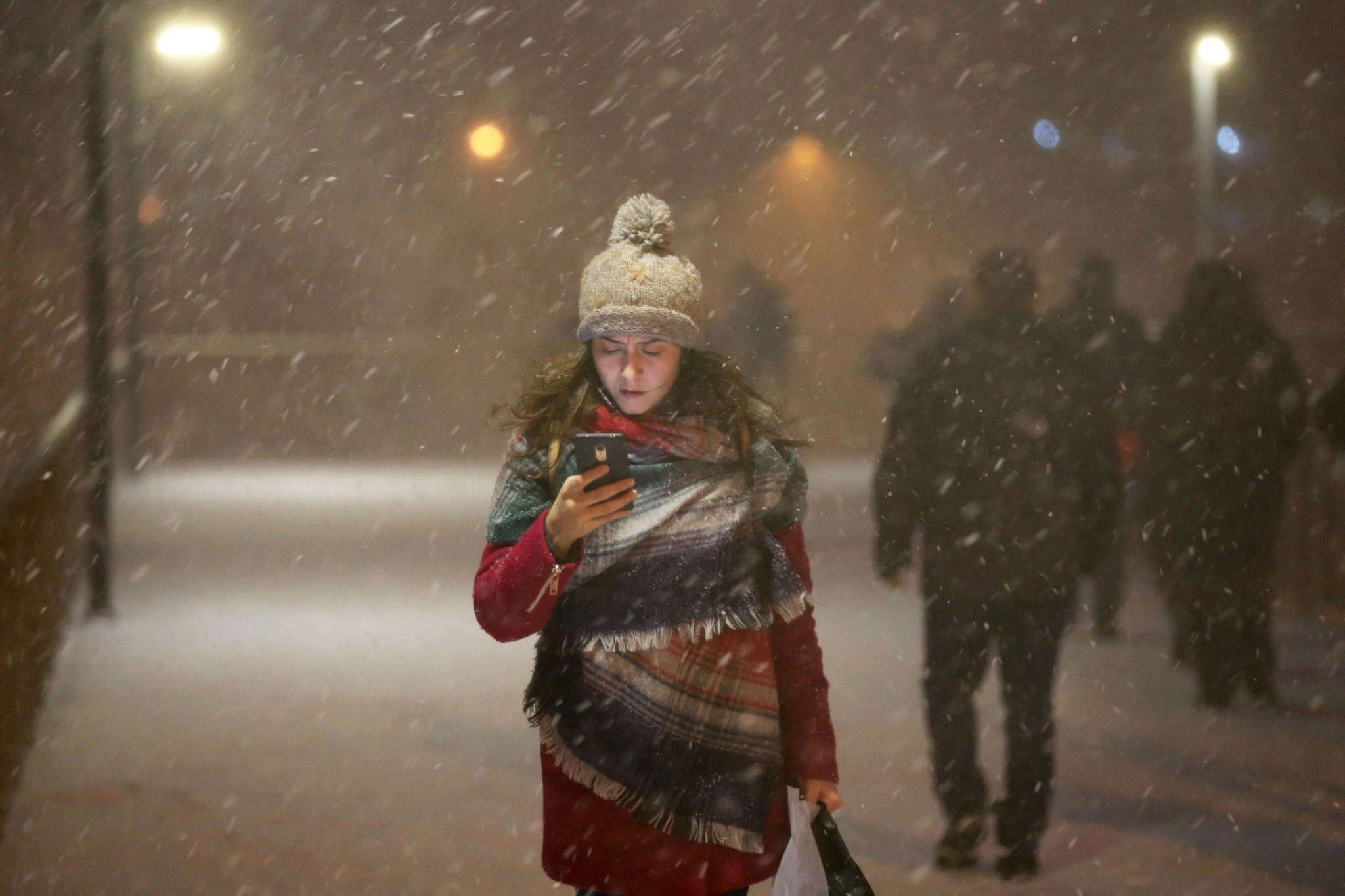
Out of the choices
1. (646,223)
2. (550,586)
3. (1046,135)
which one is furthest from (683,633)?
(1046,135)

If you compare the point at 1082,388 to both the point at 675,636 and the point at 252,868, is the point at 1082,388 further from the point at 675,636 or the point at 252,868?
the point at 252,868

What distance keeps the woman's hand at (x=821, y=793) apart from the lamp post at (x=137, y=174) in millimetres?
2011

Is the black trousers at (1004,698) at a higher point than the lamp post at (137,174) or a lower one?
lower

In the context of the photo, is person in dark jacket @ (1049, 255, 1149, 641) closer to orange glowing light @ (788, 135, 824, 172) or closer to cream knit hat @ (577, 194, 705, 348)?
orange glowing light @ (788, 135, 824, 172)

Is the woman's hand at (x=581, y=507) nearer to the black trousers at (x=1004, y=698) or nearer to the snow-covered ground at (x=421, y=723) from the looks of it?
the snow-covered ground at (x=421, y=723)

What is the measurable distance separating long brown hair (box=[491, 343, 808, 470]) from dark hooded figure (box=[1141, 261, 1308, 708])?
155 cm

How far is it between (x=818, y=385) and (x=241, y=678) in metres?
1.69

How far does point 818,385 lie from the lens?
3.01 metres

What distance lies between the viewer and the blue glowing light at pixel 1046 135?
305cm

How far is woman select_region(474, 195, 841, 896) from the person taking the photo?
175 cm

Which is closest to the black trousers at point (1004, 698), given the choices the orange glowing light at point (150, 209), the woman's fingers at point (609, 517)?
the woman's fingers at point (609, 517)

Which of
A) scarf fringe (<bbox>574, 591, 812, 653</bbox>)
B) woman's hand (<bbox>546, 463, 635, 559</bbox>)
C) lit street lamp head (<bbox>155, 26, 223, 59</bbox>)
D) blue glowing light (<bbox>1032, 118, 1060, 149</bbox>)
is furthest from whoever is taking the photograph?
blue glowing light (<bbox>1032, 118, 1060, 149</bbox>)

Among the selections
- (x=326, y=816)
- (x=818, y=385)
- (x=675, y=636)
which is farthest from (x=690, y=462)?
(x=326, y=816)

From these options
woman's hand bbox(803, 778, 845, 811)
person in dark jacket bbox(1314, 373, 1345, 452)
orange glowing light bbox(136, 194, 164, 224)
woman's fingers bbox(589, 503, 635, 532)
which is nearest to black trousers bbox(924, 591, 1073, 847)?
person in dark jacket bbox(1314, 373, 1345, 452)
